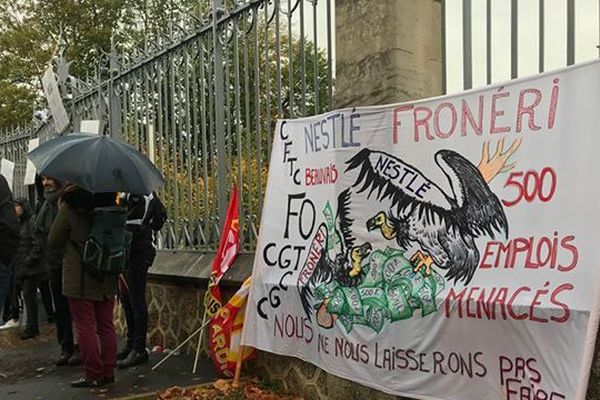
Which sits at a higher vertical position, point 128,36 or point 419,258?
point 128,36

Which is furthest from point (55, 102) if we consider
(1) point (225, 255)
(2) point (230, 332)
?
(2) point (230, 332)

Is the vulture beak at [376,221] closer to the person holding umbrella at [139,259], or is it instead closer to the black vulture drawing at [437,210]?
the black vulture drawing at [437,210]

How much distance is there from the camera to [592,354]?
9.14ft

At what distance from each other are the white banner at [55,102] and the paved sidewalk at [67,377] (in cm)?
338

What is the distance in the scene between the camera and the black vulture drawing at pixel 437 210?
3328 millimetres

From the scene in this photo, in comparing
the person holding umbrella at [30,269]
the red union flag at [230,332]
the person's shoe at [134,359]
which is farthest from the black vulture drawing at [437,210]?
the person holding umbrella at [30,269]

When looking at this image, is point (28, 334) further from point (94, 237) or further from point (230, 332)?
point (230, 332)

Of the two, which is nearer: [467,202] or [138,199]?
[467,202]

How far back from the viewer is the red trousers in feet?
17.2

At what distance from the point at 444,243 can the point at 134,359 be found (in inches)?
142

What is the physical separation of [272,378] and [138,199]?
2083 millimetres

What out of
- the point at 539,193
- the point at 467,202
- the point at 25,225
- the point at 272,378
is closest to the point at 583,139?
the point at 539,193

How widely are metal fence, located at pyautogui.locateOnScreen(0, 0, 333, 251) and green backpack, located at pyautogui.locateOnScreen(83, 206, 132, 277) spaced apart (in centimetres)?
99

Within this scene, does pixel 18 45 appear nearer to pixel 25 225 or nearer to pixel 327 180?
pixel 25 225
